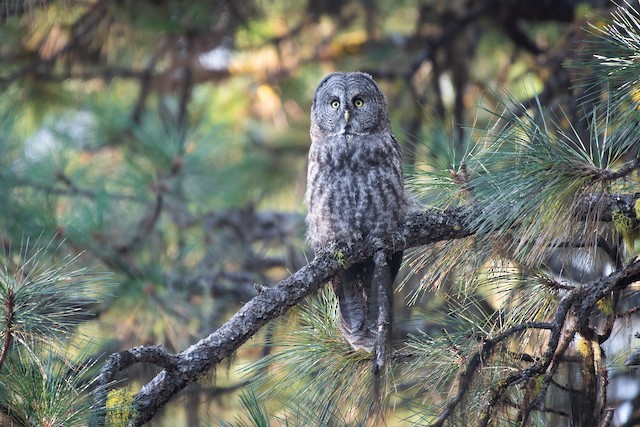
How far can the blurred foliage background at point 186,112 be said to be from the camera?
3725 mm

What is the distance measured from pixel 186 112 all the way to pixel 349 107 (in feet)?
6.14

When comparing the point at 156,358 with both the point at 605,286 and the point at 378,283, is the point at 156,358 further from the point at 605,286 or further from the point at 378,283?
the point at 605,286

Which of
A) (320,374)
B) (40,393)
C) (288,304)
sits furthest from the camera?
(288,304)

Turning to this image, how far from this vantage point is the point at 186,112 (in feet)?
15.4

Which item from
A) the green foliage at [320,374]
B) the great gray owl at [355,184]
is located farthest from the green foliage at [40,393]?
the great gray owl at [355,184]

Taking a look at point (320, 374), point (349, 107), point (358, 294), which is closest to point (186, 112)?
point (349, 107)

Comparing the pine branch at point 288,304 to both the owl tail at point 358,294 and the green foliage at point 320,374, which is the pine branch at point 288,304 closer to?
the green foliage at point 320,374

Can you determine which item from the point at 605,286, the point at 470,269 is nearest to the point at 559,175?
the point at 605,286

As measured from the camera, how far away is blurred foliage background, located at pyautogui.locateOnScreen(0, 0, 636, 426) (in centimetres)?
372

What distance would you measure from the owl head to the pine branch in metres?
0.68

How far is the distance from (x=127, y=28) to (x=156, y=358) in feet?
9.29

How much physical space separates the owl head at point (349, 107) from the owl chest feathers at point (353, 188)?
0.21 feet

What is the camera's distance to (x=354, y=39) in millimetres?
5371

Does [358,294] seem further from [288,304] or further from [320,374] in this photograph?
[320,374]
